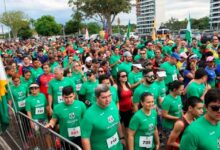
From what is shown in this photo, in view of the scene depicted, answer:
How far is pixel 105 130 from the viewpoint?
12.1 ft

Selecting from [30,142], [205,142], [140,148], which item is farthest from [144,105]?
[30,142]

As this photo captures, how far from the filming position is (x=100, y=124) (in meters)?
3.65

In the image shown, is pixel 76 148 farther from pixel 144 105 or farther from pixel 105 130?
pixel 144 105

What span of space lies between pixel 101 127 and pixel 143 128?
2.26ft

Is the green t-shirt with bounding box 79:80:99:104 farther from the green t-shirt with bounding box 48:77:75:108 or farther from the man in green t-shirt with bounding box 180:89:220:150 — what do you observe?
the man in green t-shirt with bounding box 180:89:220:150

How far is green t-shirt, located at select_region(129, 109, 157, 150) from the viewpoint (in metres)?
4.02

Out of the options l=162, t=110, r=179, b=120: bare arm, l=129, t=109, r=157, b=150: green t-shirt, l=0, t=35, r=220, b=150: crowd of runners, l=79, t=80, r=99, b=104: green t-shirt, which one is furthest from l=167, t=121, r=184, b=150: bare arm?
l=79, t=80, r=99, b=104: green t-shirt

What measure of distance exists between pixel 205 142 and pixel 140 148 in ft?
5.20

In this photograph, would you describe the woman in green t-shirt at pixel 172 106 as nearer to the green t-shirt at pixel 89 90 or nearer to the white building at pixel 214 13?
the green t-shirt at pixel 89 90

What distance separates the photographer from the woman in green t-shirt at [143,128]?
403 centimetres

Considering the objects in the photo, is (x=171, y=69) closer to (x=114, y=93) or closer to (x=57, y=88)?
(x=114, y=93)

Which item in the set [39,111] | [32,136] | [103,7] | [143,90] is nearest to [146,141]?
[143,90]

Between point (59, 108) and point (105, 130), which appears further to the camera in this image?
point (59, 108)

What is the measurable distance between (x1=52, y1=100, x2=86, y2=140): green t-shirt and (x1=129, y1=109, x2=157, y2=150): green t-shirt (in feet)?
2.91
